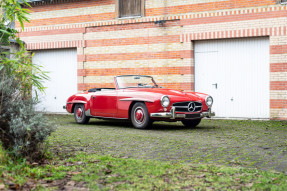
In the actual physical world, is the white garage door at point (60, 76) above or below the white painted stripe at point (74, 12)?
below

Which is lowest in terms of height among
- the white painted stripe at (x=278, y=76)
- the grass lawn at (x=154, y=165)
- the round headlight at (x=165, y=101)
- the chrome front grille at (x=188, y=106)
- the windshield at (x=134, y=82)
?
the grass lawn at (x=154, y=165)

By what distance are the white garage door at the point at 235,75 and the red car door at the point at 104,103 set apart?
4.86 metres

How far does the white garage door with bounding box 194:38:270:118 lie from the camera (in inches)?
529

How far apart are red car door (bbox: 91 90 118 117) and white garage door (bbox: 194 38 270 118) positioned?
4855mm

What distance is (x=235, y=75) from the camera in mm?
13922

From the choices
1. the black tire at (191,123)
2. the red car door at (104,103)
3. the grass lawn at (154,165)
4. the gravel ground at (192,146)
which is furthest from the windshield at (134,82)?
the grass lawn at (154,165)

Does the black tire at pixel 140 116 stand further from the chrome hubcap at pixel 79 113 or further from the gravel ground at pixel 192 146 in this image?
the chrome hubcap at pixel 79 113

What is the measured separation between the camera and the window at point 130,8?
15.5m

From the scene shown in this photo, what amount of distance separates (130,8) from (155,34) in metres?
1.60

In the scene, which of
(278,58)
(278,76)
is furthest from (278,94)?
(278,58)

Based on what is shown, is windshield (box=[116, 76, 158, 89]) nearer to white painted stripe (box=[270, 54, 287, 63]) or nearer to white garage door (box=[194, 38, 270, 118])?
white garage door (box=[194, 38, 270, 118])

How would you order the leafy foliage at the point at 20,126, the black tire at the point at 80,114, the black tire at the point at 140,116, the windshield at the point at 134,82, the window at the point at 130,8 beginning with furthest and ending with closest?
1. the window at the point at 130,8
2. the black tire at the point at 80,114
3. the windshield at the point at 134,82
4. the black tire at the point at 140,116
5. the leafy foliage at the point at 20,126

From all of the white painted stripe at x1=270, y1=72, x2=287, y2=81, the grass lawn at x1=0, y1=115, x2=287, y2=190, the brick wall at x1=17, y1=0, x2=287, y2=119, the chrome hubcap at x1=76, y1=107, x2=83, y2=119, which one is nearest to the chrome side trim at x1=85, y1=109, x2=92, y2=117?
the chrome hubcap at x1=76, y1=107, x2=83, y2=119

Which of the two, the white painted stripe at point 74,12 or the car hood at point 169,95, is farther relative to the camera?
the white painted stripe at point 74,12
